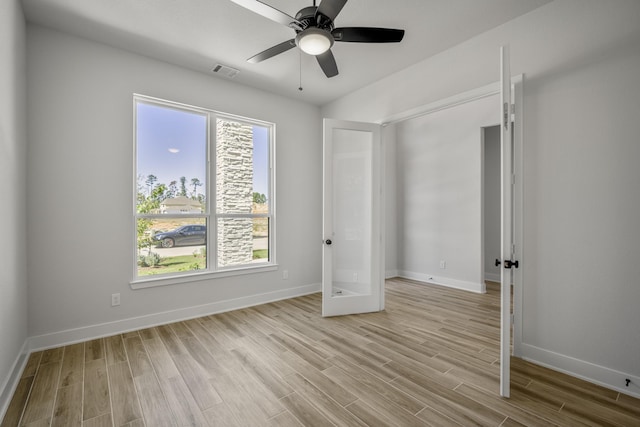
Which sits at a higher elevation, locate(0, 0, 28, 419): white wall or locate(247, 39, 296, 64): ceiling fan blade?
locate(247, 39, 296, 64): ceiling fan blade

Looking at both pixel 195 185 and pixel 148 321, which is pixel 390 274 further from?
pixel 148 321

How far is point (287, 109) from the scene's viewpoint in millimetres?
4430

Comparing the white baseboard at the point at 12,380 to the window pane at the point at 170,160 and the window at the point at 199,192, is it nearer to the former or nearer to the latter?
the window at the point at 199,192

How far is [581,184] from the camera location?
2240 millimetres

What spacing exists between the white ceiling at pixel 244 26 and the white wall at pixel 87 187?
0.88 ft

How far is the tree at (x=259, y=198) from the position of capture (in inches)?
164

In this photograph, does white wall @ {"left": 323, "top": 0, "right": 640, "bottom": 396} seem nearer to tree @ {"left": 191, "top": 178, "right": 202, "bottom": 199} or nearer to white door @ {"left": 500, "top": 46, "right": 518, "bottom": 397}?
white door @ {"left": 500, "top": 46, "right": 518, "bottom": 397}

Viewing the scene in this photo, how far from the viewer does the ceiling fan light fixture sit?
1.99m

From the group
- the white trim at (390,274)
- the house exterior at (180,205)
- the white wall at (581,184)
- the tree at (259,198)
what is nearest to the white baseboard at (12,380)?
the house exterior at (180,205)

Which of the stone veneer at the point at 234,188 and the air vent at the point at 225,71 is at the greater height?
the air vent at the point at 225,71

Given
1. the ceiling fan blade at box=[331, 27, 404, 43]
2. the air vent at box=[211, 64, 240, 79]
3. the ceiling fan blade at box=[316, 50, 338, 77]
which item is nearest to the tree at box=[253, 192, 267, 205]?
the air vent at box=[211, 64, 240, 79]

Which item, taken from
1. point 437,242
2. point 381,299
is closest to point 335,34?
point 381,299

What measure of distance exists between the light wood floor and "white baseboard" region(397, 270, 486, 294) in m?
1.38

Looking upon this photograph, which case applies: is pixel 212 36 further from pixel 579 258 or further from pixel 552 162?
pixel 579 258
